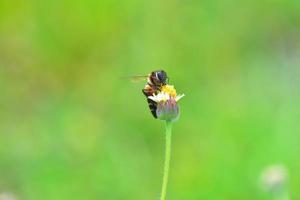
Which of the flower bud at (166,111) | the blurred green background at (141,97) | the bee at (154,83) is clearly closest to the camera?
the flower bud at (166,111)

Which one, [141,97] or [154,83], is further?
[141,97]

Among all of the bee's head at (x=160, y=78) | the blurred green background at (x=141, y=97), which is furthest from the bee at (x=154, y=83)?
the blurred green background at (x=141, y=97)

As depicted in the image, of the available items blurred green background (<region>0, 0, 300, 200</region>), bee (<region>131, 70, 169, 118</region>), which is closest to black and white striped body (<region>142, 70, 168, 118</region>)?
bee (<region>131, 70, 169, 118</region>)

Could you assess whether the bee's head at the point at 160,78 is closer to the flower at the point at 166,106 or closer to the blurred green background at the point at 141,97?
the flower at the point at 166,106

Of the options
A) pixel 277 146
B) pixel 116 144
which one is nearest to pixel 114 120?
pixel 116 144

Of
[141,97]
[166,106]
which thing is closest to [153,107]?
[166,106]

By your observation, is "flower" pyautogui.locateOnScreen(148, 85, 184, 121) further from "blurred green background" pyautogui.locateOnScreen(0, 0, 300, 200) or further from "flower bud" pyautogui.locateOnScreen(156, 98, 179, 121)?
"blurred green background" pyautogui.locateOnScreen(0, 0, 300, 200)

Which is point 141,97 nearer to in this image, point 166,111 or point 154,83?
point 154,83

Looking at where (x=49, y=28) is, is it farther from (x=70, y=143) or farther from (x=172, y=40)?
(x=70, y=143)
